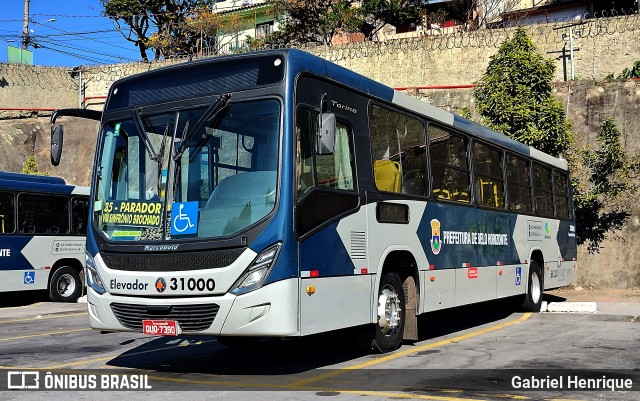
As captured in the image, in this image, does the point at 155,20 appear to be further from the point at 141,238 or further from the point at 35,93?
the point at 141,238

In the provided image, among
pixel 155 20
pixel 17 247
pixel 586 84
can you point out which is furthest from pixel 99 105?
pixel 586 84

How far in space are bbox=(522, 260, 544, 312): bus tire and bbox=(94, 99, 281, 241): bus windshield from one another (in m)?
8.77

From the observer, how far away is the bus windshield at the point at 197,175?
762cm

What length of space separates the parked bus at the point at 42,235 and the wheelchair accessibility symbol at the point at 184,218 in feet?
39.0

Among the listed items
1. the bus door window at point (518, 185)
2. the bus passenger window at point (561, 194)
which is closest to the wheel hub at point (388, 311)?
the bus door window at point (518, 185)

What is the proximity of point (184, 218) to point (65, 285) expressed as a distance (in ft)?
44.7

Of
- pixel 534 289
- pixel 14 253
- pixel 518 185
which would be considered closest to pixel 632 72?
pixel 534 289

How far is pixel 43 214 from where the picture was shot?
63.4 feet

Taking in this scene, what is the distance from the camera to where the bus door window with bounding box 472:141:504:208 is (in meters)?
12.4

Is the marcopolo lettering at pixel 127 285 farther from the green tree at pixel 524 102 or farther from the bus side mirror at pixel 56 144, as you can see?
the green tree at pixel 524 102

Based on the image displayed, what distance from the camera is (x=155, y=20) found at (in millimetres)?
45625

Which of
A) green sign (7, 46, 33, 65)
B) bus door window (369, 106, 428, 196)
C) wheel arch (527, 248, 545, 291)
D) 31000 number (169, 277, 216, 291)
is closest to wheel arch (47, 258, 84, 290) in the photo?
wheel arch (527, 248, 545, 291)

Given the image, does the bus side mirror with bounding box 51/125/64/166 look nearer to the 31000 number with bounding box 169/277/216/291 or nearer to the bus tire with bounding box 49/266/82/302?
the 31000 number with bounding box 169/277/216/291

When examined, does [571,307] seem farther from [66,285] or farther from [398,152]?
[66,285]
